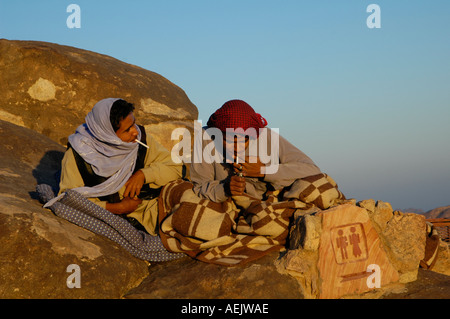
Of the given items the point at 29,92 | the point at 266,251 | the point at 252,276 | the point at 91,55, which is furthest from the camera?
the point at 91,55

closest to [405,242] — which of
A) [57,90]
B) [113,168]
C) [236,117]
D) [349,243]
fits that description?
[349,243]

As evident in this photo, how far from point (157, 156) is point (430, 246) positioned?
2659mm

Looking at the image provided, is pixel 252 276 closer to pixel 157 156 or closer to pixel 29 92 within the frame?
pixel 157 156

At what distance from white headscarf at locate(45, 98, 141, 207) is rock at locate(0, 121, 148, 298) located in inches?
22.2

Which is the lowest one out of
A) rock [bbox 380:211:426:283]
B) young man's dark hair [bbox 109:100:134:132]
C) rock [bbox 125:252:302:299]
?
rock [bbox 125:252:302:299]

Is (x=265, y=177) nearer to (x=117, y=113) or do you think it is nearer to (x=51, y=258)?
(x=117, y=113)

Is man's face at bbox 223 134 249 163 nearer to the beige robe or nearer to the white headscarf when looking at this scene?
the beige robe

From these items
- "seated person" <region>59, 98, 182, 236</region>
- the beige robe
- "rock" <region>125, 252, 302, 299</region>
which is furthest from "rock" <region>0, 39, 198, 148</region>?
"rock" <region>125, 252, 302, 299</region>

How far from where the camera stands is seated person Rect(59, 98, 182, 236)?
13.9ft

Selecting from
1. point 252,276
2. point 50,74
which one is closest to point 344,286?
point 252,276

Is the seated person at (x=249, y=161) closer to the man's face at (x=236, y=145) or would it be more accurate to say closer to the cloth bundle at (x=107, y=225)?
the man's face at (x=236, y=145)

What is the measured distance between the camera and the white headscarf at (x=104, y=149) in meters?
4.23

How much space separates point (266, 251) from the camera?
3701 mm

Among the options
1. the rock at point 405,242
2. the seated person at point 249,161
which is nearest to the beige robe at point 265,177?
the seated person at point 249,161
